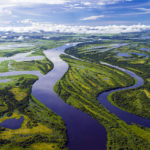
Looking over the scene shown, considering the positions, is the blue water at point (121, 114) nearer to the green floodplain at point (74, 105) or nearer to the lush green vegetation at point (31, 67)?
the green floodplain at point (74, 105)

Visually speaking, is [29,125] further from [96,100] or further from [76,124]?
[96,100]

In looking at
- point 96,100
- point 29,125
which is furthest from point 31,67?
point 29,125

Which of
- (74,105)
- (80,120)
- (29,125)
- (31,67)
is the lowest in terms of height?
(29,125)

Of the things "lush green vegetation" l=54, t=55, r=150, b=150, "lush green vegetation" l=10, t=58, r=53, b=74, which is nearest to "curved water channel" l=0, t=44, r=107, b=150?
"lush green vegetation" l=54, t=55, r=150, b=150

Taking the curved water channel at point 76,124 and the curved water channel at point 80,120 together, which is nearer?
the curved water channel at point 76,124

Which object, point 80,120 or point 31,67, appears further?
point 31,67

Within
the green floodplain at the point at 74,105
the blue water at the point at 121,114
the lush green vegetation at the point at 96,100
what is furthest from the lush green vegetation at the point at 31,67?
the blue water at the point at 121,114

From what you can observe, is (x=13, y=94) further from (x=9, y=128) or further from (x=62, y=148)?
(x=62, y=148)
